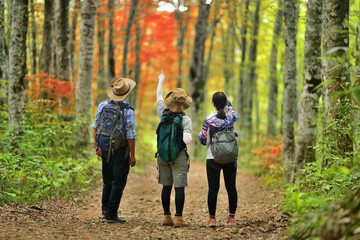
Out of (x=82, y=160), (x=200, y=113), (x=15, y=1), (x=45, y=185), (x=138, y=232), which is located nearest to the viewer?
(x=138, y=232)

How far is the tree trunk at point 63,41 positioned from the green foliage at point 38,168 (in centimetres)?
117

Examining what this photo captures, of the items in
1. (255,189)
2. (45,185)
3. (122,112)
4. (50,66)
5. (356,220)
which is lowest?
(255,189)

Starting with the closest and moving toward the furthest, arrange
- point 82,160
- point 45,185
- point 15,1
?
point 45,185 → point 15,1 → point 82,160

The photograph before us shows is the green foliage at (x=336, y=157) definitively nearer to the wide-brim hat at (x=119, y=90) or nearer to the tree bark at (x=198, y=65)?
the wide-brim hat at (x=119, y=90)

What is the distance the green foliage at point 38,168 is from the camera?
6902 millimetres

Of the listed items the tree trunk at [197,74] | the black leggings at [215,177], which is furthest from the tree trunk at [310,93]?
the tree trunk at [197,74]

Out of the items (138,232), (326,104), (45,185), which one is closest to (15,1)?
(45,185)

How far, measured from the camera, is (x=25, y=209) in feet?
21.0

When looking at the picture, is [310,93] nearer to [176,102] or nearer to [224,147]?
[224,147]

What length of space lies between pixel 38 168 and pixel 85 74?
A: 4.00 m

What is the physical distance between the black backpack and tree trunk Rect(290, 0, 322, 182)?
3.94m

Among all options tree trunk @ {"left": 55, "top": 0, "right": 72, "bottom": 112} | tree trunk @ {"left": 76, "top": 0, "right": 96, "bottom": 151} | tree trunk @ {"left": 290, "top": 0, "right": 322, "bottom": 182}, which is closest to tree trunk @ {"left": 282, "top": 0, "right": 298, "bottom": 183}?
tree trunk @ {"left": 290, "top": 0, "right": 322, "bottom": 182}

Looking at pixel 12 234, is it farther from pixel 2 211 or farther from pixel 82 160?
pixel 82 160

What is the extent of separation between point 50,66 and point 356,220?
43.4ft
